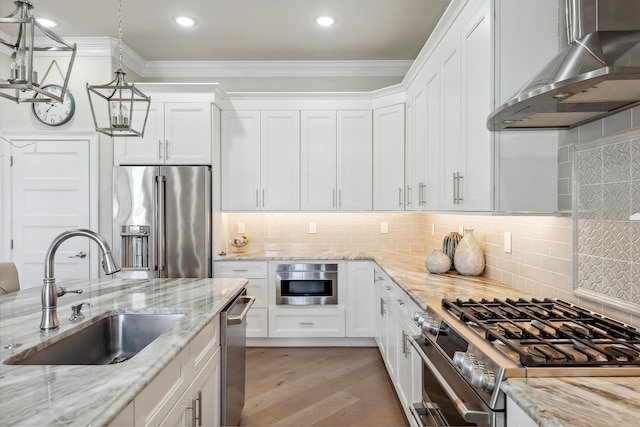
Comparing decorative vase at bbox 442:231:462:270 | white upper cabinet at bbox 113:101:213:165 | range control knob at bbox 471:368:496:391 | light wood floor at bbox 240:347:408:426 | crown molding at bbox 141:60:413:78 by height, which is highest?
crown molding at bbox 141:60:413:78

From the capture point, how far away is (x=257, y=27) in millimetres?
3455

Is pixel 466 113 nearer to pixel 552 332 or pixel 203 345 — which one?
pixel 552 332

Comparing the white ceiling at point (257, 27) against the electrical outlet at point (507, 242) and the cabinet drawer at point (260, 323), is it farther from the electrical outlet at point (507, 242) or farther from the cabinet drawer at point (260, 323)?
the cabinet drawer at point (260, 323)

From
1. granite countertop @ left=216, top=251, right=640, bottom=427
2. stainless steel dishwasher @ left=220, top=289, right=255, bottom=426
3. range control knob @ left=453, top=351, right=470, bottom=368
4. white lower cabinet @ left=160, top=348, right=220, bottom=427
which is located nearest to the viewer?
granite countertop @ left=216, top=251, right=640, bottom=427

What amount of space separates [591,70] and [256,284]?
3240 mm

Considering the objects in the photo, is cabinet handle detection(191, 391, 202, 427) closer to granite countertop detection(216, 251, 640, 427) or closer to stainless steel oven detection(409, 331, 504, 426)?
stainless steel oven detection(409, 331, 504, 426)

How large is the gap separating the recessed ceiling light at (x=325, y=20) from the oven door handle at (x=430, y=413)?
116 inches

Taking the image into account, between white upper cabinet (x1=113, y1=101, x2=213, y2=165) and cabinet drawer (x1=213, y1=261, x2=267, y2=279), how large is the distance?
101 cm

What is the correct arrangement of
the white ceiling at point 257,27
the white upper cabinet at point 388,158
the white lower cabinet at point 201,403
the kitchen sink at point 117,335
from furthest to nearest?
the white upper cabinet at point 388,158, the white ceiling at point 257,27, the kitchen sink at point 117,335, the white lower cabinet at point 201,403

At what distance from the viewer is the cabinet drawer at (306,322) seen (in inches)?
152

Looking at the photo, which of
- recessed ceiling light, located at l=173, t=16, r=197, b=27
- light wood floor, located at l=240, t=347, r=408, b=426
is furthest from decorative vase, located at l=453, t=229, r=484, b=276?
recessed ceiling light, located at l=173, t=16, r=197, b=27

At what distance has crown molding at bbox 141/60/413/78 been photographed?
4.28m

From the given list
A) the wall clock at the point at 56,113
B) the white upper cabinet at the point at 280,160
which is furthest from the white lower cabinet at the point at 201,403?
the wall clock at the point at 56,113

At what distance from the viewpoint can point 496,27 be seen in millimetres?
1815
